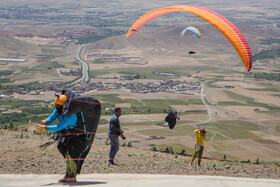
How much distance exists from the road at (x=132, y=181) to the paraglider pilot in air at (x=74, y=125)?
0.41m

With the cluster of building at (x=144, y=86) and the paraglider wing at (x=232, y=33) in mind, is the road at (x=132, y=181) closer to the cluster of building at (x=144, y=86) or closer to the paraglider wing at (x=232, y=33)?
the paraglider wing at (x=232, y=33)

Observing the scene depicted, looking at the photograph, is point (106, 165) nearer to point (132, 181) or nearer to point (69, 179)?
point (69, 179)

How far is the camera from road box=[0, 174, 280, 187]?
25.9 feet

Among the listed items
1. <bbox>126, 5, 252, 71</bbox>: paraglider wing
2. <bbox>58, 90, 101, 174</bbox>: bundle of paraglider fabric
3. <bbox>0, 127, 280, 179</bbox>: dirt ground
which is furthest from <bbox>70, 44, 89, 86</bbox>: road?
<bbox>58, 90, 101, 174</bbox>: bundle of paraglider fabric

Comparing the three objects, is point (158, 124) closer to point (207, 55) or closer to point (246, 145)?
point (246, 145)

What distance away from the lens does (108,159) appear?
1130cm

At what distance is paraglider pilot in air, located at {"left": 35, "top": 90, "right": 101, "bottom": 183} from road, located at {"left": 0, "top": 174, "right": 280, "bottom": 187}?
0.41 meters

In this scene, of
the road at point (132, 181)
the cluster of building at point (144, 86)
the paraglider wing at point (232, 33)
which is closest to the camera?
the road at point (132, 181)

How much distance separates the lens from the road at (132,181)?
311 inches

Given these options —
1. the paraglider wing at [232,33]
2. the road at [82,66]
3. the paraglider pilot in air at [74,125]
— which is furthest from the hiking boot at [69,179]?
the road at [82,66]

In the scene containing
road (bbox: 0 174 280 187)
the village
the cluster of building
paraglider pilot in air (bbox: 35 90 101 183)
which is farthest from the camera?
the cluster of building

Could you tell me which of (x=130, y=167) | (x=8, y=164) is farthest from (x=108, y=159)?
(x=8, y=164)

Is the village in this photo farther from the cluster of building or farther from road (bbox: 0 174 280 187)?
road (bbox: 0 174 280 187)

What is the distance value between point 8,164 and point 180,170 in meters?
4.19
